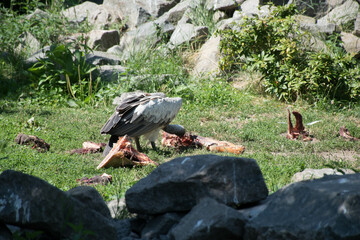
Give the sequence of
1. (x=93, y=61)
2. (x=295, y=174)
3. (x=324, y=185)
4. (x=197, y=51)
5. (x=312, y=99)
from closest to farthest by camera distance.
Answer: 1. (x=324, y=185)
2. (x=295, y=174)
3. (x=312, y=99)
4. (x=93, y=61)
5. (x=197, y=51)

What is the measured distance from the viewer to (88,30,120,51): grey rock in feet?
39.6

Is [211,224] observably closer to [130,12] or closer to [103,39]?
[103,39]

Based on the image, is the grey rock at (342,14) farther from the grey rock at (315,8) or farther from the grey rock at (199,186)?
the grey rock at (199,186)

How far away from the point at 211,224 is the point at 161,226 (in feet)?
1.92

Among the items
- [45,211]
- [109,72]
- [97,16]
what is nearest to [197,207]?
[45,211]

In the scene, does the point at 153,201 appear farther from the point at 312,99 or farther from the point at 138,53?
the point at 138,53

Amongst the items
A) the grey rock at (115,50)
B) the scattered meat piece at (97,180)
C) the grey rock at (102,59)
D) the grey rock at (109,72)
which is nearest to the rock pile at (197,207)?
the scattered meat piece at (97,180)

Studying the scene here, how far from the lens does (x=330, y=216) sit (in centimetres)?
238

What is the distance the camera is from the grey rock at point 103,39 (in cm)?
1206

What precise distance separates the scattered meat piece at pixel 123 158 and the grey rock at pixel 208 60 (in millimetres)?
4901

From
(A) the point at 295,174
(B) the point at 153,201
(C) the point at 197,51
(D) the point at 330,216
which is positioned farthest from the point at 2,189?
(C) the point at 197,51

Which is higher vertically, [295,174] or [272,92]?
[295,174]

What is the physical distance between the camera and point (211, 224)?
2.52 meters

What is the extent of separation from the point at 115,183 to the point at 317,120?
172 inches
